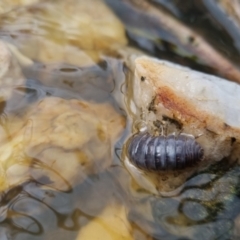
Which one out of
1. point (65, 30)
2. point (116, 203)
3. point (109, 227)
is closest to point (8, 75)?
point (65, 30)

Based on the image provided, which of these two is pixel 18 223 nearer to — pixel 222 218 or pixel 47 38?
pixel 222 218

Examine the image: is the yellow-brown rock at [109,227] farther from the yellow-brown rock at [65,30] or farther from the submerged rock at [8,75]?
the yellow-brown rock at [65,30]

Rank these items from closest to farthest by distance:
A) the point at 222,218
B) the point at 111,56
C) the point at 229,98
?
the point at 222,218 → the point at 229,98 → the point at 111,56

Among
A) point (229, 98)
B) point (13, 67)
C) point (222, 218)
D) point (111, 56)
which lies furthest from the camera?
Result: point (111, 56)

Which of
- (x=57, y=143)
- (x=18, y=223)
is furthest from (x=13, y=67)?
(x=18, y=223)

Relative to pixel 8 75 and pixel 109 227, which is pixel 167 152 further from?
pixel 8 75

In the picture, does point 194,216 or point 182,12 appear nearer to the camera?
point 194,216

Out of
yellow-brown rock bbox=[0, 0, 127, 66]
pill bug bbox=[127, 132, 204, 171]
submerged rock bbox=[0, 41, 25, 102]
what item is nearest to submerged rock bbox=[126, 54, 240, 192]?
pill bug bbox=[127, 132, 204, 171]
